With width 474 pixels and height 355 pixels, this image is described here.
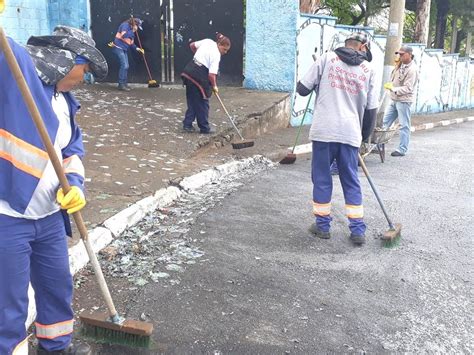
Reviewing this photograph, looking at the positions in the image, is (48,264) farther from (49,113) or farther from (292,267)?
(292,267)

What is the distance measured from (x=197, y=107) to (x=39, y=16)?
563 centimetres

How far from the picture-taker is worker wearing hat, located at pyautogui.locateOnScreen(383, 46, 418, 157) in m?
8.99

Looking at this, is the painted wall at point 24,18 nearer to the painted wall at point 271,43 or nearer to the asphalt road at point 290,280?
the painted wall at point 271,43

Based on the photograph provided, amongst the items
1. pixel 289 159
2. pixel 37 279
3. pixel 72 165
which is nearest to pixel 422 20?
pixel 289 159

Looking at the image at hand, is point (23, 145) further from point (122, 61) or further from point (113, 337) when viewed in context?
point (122, 61)

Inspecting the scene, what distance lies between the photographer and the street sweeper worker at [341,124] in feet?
15.8

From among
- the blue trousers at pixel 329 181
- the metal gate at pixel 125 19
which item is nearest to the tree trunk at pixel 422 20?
the metal gate at pixel 125 19

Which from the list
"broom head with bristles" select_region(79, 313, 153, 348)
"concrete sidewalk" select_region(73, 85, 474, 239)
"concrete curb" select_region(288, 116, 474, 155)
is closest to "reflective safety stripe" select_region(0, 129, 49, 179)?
"broom head with bristles" select_region(79, 313, 153, 348)

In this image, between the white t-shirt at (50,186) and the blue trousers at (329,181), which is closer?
the white t-shirt at (50,186)

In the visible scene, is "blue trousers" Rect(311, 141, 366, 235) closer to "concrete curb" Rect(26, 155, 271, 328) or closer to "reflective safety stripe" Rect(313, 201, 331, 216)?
"reflective safety stripe" Rect(313, 201, 331, 216)

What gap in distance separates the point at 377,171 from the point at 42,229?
638 cm

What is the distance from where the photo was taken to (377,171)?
7.97m

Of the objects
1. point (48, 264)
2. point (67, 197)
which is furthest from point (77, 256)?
point (67, 197)

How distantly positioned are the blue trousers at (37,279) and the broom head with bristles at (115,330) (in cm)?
20
